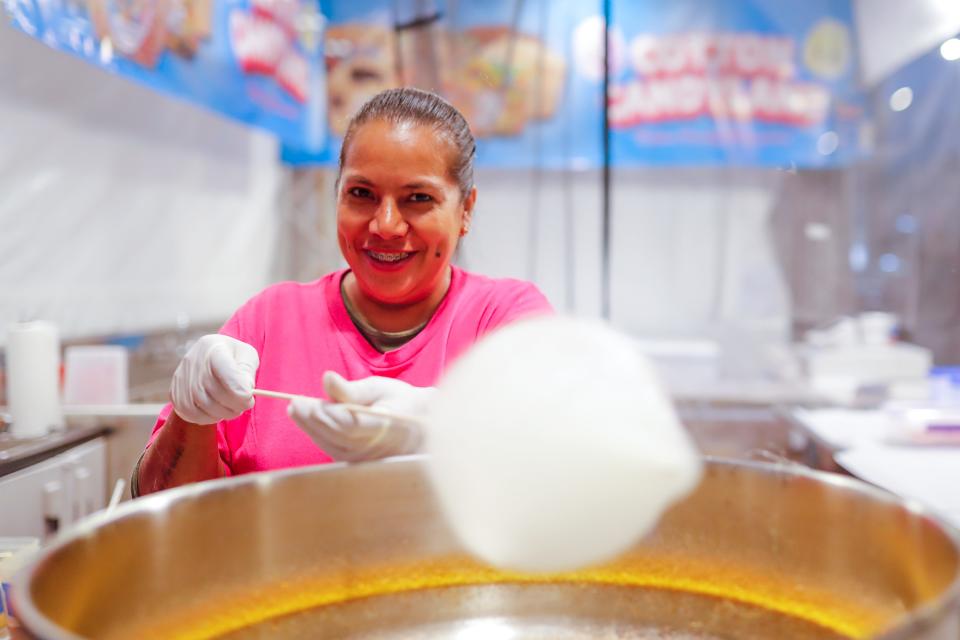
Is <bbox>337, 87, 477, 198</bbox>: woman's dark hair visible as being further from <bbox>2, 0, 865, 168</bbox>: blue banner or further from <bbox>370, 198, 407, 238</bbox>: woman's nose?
<bbox>2, 0, 865, 168</bbox>: blue banner

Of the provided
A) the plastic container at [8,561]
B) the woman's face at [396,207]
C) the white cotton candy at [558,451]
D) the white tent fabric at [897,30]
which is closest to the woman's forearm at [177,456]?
the plastic container at [8,561]

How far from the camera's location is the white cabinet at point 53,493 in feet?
5.81

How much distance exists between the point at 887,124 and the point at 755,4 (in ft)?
2.69

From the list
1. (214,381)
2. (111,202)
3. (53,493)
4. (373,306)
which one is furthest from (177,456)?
(111,202)

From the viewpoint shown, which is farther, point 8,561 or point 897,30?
point 897,30

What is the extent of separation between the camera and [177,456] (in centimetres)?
119

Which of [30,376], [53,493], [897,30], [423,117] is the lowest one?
[53,493]

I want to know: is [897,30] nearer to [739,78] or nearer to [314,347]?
[739,78]

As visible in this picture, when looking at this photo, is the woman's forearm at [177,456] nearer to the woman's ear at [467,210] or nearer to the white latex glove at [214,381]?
the white latex glove at [214,381]

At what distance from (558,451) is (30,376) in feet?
5.98

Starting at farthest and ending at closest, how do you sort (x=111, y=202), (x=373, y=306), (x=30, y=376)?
(x=111, y=202) < (x=30, y=376) < (x=373, y=306)

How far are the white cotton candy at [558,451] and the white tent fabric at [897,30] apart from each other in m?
3.42

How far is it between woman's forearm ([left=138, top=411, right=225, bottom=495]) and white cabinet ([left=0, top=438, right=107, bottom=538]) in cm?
73

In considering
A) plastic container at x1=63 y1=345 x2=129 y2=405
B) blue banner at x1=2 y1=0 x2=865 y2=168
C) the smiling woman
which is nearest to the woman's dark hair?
the smiling woman
